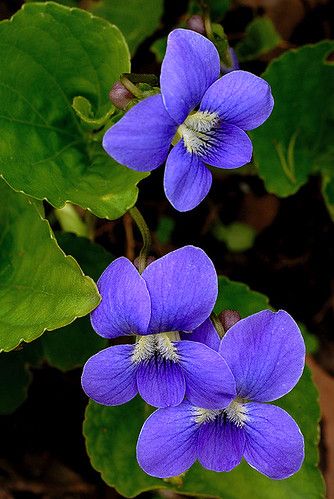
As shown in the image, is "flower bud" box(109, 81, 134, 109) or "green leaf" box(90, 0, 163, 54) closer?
"flower bud" box(109, 81, 134, 109)

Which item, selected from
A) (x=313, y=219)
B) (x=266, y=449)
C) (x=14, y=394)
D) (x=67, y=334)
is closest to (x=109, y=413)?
(x=67, y=334)

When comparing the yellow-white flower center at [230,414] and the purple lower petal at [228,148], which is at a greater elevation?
the purple lower petal at [228,148]

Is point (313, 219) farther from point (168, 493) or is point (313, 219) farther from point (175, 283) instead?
point (175, 283)

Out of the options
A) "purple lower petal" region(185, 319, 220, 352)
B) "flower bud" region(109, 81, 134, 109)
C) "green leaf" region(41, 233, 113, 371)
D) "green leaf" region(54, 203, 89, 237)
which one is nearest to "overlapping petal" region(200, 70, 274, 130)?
"flower bud" region(109, 81, 134, 109)

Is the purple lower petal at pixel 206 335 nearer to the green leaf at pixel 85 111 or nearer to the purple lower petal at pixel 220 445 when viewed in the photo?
the purple lower petal at pixel 220 445

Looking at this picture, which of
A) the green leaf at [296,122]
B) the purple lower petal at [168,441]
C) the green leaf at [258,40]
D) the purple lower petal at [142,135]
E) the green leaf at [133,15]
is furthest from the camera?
the green leaf at [258,40]

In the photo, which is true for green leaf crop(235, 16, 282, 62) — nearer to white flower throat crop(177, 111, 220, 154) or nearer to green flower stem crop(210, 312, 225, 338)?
white flower throat crop(177, 111, 220, 154)

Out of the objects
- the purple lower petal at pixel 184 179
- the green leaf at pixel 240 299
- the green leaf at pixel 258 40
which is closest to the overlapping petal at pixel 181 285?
the purple lower petal at pixel 184 179
